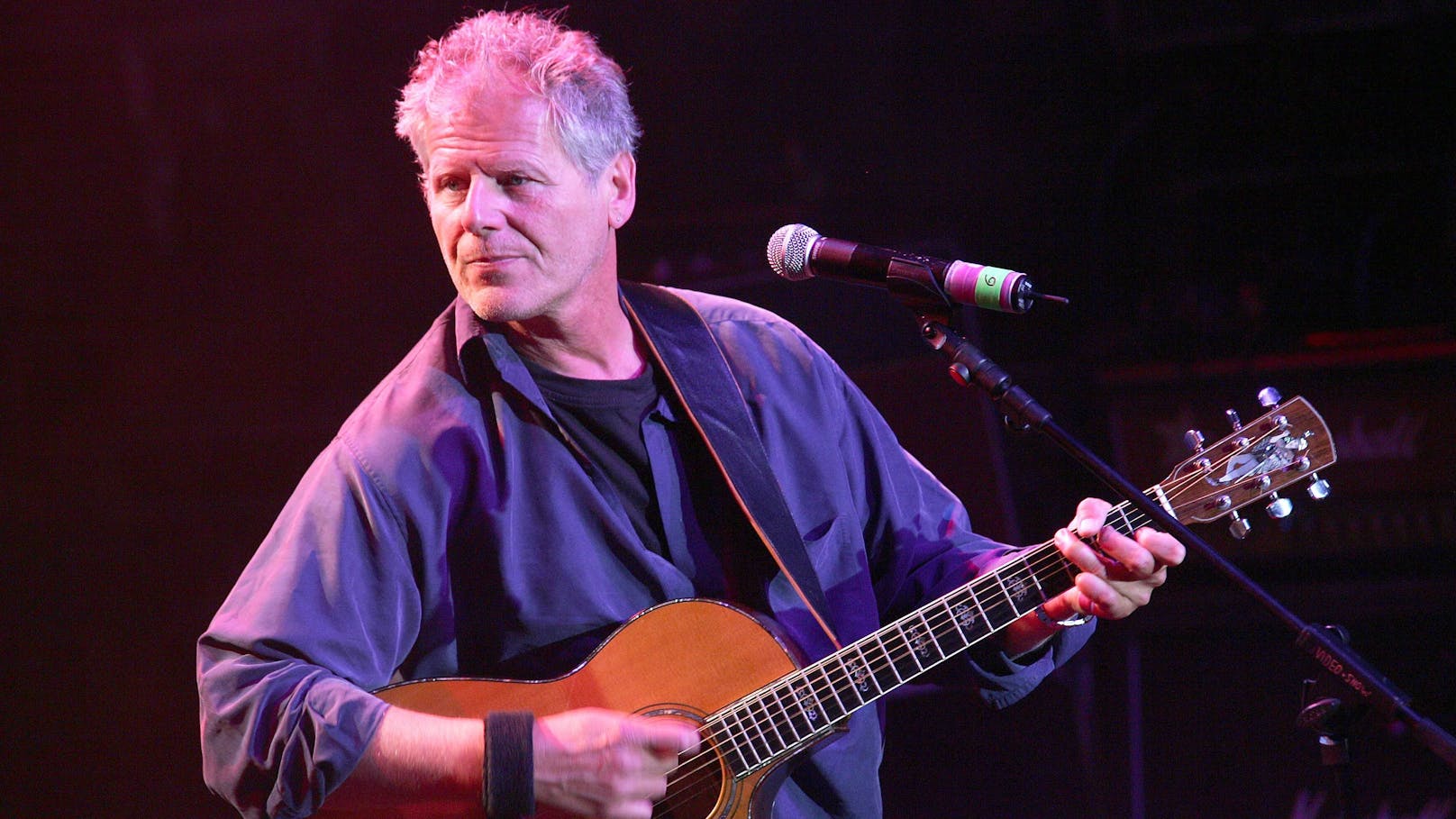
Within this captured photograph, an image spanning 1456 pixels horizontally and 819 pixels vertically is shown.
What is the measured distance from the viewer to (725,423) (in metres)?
2.60

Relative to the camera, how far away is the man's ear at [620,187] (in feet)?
8.64

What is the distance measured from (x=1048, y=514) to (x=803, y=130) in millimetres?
1294

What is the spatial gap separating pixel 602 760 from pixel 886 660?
0.61 metres

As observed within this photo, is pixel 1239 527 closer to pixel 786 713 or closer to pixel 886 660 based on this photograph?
pixel 886 660

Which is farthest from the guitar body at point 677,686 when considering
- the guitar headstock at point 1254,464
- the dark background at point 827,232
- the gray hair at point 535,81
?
the dark background at point 827,232

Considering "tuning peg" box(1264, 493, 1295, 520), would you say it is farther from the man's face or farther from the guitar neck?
the man's face

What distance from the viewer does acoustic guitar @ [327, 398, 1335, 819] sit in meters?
2.22

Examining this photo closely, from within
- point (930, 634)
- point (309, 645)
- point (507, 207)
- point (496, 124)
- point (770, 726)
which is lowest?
point (770, 726)

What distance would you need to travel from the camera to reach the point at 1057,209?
333 centimetres

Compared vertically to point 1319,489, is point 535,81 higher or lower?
higher

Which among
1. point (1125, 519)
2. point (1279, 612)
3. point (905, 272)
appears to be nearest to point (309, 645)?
point (905, 272)

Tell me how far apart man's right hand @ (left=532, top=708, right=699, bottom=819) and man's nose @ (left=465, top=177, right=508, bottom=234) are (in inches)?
39.4

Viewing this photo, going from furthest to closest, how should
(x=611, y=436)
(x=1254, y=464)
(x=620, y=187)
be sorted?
(x=620, y=187), (x=611, y=436), (x=1254, y=464)

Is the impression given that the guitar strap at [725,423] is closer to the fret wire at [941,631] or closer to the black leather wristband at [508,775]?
the fret wire at [941,631]
